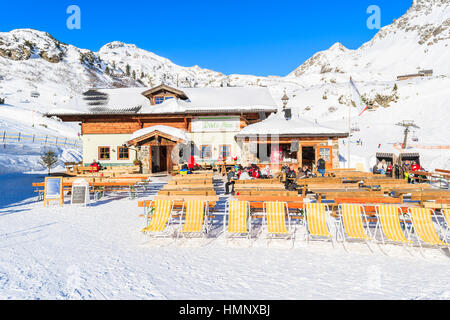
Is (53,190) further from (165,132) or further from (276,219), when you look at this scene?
(165,132)

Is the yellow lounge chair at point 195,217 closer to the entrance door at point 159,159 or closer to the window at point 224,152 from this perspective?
the window at point 224,152

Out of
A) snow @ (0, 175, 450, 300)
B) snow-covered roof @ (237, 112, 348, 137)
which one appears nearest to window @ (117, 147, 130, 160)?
snow-covered roof @ (237, 112, 348, 137)

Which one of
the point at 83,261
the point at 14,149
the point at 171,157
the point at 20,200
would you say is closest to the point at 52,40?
the point at 14,149

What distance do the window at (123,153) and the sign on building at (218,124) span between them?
5614 millimetres

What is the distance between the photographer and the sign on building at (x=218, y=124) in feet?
66.4

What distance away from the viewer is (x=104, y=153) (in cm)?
2075

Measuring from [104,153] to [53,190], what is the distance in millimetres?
12165

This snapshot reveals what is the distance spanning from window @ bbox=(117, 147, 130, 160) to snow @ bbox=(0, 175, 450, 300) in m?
14.4

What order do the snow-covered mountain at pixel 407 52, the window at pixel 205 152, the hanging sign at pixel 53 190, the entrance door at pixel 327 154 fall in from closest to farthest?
the hanging sign at pixel 53 190 → the entrance door at pixel 327 154 → the window at pixel 205 152 → the snow-covered mountain at pixel 407 52

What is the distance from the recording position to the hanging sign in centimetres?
912

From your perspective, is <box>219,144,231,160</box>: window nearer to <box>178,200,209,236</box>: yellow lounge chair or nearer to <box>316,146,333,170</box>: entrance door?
<box>316,146,333,170</box>: entrance door

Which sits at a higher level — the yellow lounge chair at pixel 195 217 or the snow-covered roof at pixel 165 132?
the snow-covered roof at pixel 165 132

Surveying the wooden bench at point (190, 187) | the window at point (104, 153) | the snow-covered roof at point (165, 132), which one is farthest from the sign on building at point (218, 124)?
the wooden bench at point (190, 187)
